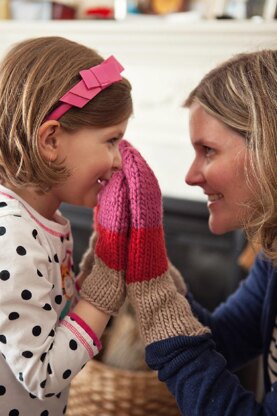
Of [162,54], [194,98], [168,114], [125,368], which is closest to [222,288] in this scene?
[125,368]

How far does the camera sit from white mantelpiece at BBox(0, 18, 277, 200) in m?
1.64

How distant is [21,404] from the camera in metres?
0.79

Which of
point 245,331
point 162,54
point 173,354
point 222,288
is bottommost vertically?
point 222,288

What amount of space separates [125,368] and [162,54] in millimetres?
1077

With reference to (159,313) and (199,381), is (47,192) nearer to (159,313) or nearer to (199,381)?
(159,313)

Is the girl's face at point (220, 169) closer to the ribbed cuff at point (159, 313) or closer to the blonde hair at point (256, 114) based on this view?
the blonde hair at point (256, 114)

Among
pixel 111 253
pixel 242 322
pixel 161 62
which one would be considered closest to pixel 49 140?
pixel 111 253

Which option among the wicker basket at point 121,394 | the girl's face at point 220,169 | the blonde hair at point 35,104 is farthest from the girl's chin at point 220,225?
the wicker basket at point 121,394

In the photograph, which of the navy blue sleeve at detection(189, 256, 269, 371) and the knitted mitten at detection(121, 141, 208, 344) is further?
the navy blue sleeve at detection(189, 256, 269, 371)

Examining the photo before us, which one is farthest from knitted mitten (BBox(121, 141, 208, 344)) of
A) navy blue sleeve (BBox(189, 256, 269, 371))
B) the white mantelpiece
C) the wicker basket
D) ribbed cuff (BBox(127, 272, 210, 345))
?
the white mantelpiece

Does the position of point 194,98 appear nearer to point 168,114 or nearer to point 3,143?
point 3,143

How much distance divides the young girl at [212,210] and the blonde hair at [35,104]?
0.10m

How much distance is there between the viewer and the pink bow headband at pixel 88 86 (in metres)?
0.78

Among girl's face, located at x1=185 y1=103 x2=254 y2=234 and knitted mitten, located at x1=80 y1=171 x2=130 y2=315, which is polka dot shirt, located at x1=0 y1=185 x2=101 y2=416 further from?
girl's face, located at x1=185 y1=103 x2=254 y2=234
